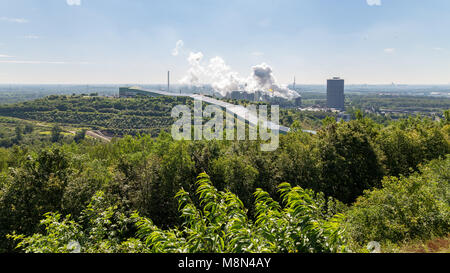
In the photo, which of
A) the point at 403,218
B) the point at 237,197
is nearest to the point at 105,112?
the point at 403,218

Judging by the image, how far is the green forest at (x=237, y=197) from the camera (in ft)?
17.7

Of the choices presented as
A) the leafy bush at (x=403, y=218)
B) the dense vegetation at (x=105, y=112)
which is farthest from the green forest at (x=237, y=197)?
the dense vegetation at (x=105, y=112)

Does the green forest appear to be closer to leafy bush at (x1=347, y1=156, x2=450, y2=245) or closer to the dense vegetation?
leafy bush at (x1=347, y1=156, x2=450, y2=245)

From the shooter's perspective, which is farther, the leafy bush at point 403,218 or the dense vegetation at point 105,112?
the dense vegetation at point 105,112

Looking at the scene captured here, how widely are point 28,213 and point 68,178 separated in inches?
130

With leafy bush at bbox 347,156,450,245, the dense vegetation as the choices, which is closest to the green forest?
leafy bush at bbox 347,156,450,245

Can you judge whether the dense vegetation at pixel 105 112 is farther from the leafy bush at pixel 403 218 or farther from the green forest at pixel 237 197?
the leafy bush at pixel 403 218

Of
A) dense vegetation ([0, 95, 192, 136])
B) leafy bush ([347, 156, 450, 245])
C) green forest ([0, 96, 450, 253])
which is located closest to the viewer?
green forest ([0, 96, 450, 253])

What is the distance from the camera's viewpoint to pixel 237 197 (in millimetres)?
6082

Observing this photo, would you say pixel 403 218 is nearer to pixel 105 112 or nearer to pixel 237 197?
pixel 237 197

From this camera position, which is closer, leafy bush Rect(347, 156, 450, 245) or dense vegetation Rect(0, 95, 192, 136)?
leafy bush Rect(347, 156, 450, 245)

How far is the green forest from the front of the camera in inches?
212

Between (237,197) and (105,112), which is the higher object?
(105,112)
